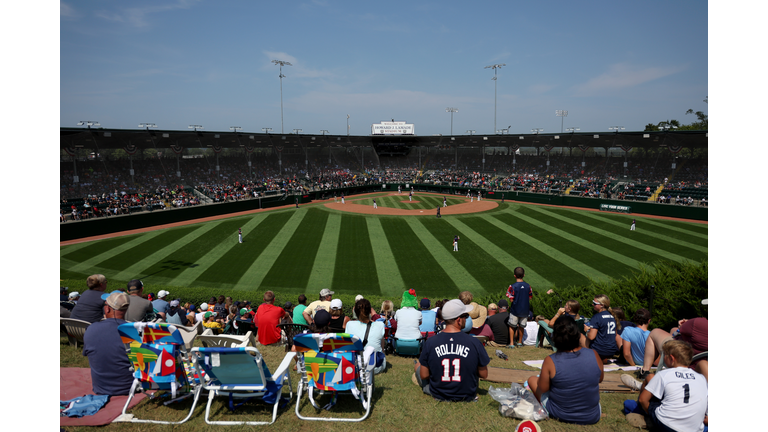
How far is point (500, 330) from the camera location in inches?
380

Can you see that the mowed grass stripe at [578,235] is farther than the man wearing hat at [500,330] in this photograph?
Yes

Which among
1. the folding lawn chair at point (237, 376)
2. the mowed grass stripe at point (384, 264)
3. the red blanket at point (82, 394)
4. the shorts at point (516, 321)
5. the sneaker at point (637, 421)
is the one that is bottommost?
the mowed grass stripe at point (384, 264)

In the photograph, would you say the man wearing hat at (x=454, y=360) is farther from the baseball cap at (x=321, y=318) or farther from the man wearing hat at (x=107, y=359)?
the man wearing hat at (x=107, y=359)

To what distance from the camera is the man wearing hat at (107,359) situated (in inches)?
206

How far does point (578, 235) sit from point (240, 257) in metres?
25.9

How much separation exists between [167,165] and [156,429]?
57.3 m

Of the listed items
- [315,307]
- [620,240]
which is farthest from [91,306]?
[620,240]

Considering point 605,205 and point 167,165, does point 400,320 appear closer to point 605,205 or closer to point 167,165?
point 605,205

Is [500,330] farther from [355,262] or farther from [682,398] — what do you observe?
[355,262]

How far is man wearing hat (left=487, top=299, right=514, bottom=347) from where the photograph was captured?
9617 mm

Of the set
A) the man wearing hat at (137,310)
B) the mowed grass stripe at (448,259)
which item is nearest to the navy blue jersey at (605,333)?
the man wearing hat at (137,310)

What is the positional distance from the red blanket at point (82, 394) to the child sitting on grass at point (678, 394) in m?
6.62

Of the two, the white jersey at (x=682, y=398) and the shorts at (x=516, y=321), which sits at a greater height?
the white jersey at (x=682, y=398)

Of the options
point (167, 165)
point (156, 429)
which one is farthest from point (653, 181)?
point (167, 165)
